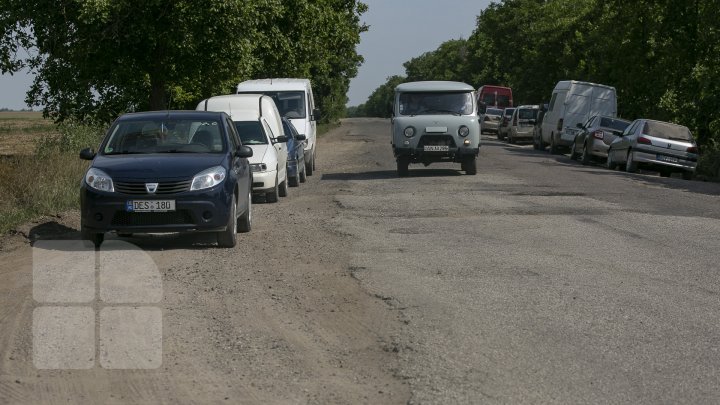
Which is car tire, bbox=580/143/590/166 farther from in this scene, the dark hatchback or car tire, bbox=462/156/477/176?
the dark hatchback

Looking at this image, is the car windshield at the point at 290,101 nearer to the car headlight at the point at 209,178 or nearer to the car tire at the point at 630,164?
the car tire at the point at 630,164

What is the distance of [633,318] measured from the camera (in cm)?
894

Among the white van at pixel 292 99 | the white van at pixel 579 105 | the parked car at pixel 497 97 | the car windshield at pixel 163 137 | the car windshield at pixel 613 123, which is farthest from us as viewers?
the parked car at pixel 497 97

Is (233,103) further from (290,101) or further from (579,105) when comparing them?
(579,105)

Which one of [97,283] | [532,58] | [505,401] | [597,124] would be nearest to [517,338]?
[505,401]

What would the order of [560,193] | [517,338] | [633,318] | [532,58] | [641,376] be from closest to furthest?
[641,376], [517,338], [633,318], [560,193], [532,58]

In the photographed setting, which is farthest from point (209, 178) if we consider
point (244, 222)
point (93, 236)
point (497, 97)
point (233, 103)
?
point (497, 97)

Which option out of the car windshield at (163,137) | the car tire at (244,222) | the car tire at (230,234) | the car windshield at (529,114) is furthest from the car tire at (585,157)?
the car tire at (230,234)

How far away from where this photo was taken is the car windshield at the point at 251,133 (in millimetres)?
20375

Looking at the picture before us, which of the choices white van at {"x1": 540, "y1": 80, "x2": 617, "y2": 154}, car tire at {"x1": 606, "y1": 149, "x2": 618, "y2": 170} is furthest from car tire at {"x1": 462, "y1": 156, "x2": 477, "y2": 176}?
white van at {"x1": 540, "y1": 80, "x2": 617, "y2": 154}

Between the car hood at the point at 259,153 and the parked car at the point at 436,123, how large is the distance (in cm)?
634

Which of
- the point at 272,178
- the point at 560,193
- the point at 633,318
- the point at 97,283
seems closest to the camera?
the point at 633,318

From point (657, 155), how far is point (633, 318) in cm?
2285

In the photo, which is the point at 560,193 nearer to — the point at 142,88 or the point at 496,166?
the point at 496,166
